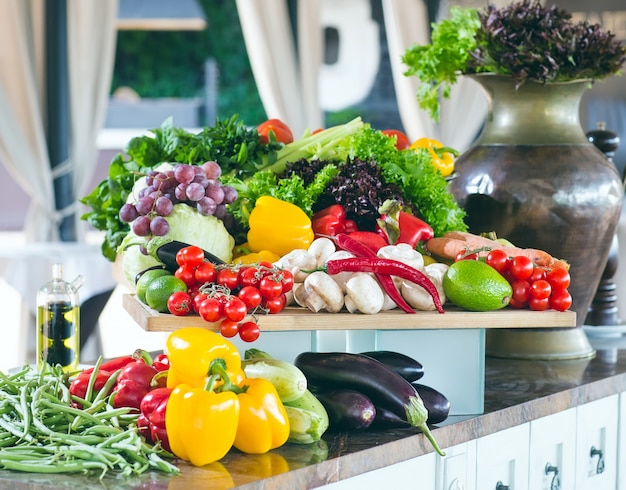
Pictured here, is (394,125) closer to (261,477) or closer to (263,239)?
(263,239)

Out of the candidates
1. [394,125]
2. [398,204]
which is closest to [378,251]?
[398,204]

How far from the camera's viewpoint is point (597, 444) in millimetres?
2205

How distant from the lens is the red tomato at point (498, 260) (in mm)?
1880

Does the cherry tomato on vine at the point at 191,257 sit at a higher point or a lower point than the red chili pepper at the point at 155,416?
higher

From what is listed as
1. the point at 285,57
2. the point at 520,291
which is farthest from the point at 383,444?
the point at 285,57

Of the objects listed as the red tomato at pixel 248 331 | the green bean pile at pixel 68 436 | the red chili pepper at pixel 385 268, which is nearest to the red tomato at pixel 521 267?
the red chili pepper at pixel 385 268

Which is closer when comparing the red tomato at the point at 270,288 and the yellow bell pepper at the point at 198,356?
the yellow bell pepper at the point at 198,356

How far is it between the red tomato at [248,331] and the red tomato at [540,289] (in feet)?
1.76

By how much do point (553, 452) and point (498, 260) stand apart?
45 centimetres

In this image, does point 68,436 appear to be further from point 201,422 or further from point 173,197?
point 173,197

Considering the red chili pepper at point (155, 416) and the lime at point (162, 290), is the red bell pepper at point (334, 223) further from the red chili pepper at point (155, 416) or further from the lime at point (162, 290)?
the red chili pepper at point (155, 416)

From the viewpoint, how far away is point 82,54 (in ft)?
18.2

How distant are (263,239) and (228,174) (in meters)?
0.34

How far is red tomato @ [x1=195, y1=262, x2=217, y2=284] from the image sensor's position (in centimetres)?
172
